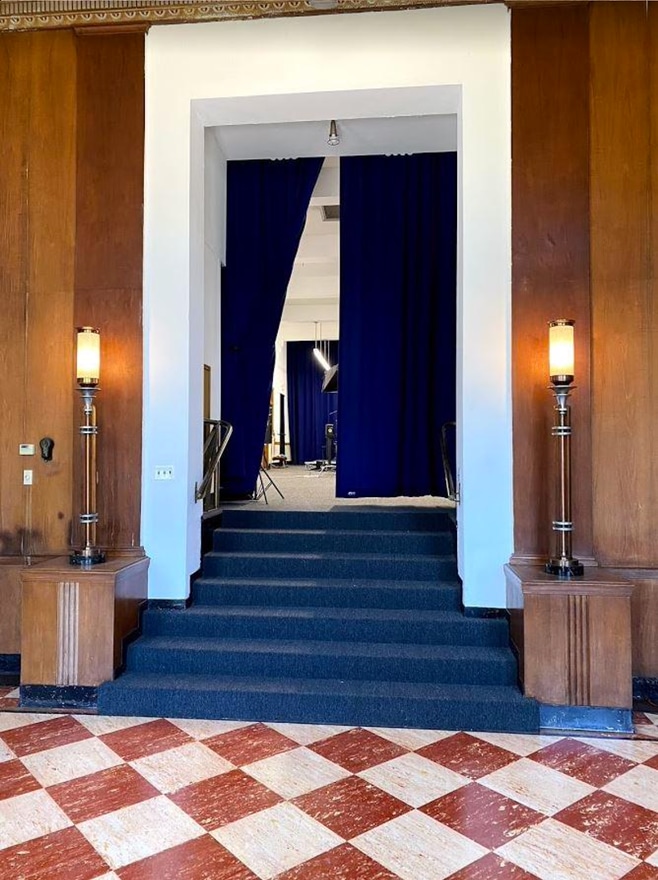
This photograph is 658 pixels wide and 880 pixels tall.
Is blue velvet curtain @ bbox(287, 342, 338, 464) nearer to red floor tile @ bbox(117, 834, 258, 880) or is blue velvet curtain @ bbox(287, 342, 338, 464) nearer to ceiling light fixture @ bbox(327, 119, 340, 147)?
ceiling light fixture @ bbox(327, 119, 340, 147)

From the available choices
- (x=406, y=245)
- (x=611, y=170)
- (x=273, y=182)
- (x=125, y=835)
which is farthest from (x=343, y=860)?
(x=273, y=182)

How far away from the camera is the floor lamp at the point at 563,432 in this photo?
346 cm

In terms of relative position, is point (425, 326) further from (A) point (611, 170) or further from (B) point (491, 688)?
(B) point (491, 688)

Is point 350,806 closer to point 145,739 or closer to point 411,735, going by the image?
point 411,735

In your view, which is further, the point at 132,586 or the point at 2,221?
the point at 2,221

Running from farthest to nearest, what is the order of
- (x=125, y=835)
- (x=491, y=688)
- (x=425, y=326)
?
(x=425, y=326), (x=491, y=688), (x=125, y=835)

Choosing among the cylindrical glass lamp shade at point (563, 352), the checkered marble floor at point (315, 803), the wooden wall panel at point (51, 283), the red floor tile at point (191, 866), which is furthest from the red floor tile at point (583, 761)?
the wooden wall panel at point (51, 283)

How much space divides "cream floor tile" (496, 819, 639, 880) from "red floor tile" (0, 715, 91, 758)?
2.21 meters

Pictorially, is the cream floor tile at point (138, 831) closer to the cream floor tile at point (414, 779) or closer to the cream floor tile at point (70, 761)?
the cream floor tile at point (70, 761)

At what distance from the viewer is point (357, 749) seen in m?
3.03

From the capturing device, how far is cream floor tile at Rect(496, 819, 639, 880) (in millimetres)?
2123

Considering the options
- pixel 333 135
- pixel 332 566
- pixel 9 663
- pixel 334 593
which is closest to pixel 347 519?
pixel 332 566

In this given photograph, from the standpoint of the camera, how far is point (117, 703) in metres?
3.45

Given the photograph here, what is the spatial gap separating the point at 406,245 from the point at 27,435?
12.0 ft
